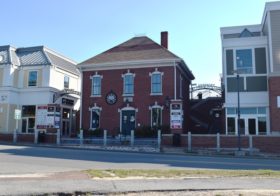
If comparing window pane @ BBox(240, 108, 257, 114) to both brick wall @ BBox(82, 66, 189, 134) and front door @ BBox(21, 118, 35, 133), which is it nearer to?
brick wall @ BBox(82, 66, 189, 134)

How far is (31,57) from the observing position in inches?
1609

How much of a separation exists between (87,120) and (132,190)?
91.6 ft

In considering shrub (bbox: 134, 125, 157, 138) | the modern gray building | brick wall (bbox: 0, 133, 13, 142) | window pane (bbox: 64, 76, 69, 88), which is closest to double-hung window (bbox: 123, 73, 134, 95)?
shrub (bbox: 134, 125, 157, 138)

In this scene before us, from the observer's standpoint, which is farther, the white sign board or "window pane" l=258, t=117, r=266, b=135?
"window pane" l=258, t=117, r=266, b=135

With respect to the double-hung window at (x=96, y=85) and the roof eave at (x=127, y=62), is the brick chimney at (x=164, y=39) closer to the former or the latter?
the roof eave at (x=127, y=62)

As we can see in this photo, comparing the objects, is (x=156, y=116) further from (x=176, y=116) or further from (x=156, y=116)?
(x=176, y=116)

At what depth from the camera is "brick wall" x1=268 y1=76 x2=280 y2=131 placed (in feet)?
97.6

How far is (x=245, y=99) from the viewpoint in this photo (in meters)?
32.2

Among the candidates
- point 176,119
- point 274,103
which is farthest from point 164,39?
point 274,103

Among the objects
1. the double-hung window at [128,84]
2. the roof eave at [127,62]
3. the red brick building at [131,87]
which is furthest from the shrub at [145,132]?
the roof eave at [127,62]

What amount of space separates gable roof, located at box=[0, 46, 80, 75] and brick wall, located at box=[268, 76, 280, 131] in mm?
22749

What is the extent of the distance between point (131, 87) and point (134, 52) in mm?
3910

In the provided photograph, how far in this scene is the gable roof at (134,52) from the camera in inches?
1387

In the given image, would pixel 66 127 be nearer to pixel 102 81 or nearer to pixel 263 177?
pixel 102 81
